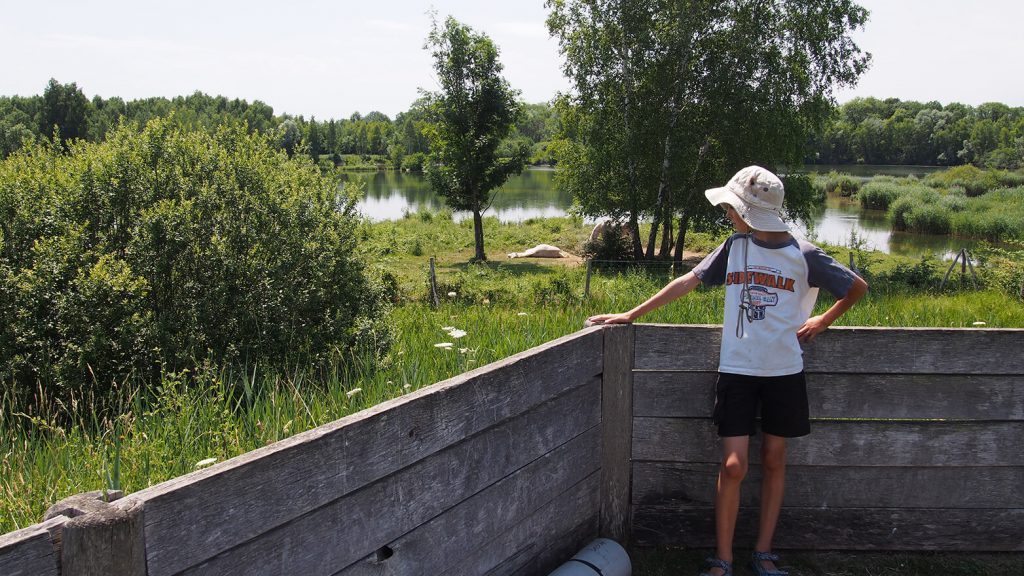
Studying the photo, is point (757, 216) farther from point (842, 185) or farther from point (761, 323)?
point (842, 185)

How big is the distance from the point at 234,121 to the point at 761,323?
485cm

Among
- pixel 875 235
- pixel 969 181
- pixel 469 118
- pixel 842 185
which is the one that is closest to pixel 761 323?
pixel 469 118

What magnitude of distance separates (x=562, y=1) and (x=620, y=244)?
8086 millimetres

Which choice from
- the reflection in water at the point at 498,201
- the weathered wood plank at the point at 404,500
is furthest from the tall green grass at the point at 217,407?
the reflection in water at the point at 498,201

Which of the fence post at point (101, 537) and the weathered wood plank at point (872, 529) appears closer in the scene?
the fence post at point (101, 537)

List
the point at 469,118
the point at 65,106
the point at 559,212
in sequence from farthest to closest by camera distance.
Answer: the point at 65,106, the point at 559,212, the point at 469,118

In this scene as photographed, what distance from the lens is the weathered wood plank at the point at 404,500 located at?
2.10 meters

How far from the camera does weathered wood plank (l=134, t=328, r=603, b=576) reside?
1.83m

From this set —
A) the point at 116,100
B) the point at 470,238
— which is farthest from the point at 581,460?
the point at 116,100

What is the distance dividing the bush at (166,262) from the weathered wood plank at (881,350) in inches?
100

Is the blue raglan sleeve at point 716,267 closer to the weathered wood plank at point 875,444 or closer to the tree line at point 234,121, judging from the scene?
the weathered wood plank at point 875,444

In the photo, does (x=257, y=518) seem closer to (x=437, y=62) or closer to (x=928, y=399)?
(x=928, y=399)

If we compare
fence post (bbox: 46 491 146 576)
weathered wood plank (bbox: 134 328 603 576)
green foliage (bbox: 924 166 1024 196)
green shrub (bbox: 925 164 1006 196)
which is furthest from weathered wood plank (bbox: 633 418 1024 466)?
green shrub (bbox: 925 164 1006 196)

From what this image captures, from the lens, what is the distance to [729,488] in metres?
3.41
